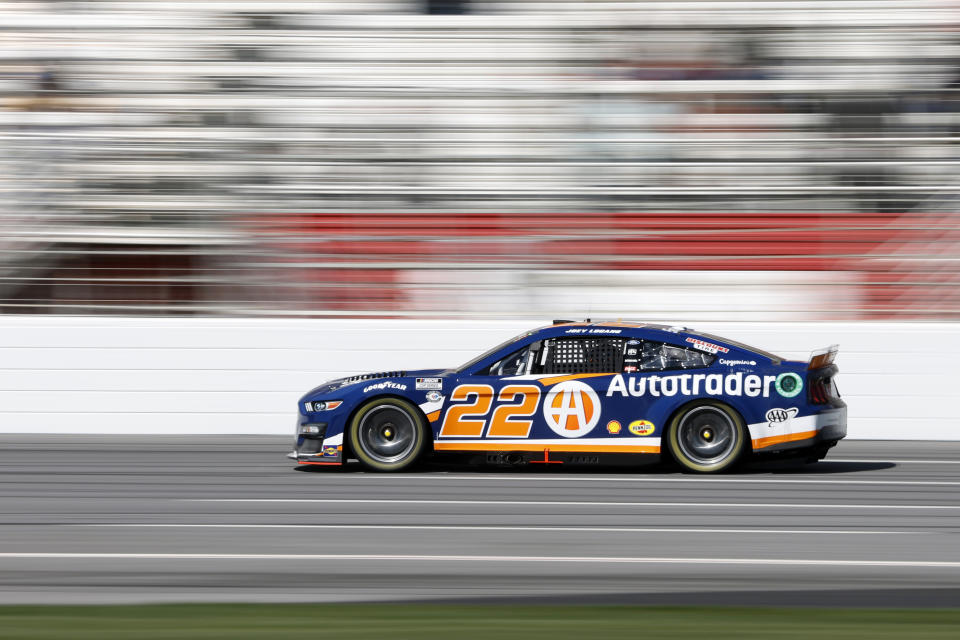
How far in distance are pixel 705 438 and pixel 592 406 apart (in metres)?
0.84

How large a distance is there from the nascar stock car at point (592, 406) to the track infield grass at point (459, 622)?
430cm

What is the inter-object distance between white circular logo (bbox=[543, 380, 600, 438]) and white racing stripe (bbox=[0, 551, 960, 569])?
3166 millimetres

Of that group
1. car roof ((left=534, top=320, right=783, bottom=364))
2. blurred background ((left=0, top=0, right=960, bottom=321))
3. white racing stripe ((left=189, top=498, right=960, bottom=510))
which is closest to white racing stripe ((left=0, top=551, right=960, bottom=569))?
white racing stripe ((left=189, top=498, right=960, bottom=510))

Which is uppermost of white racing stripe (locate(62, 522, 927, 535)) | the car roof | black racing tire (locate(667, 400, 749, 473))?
the car roof

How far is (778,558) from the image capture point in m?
6.48

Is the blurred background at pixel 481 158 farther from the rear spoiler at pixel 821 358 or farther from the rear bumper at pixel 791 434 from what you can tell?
the rear bumper at pixel 791 434

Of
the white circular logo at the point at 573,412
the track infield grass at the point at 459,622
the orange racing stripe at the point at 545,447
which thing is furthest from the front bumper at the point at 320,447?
the track infield grass at the point at 459,622

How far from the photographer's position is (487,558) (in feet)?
21.3

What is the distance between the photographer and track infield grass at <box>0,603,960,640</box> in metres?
4.85

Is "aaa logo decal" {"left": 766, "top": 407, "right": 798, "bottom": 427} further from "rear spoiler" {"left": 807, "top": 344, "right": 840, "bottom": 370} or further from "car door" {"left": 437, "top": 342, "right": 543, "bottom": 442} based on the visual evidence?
"car door" {"left": 437, "top": 342, "right": 543, "bottom": 442}

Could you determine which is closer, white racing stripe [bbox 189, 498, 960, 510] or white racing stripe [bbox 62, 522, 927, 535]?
white racing stripe [bbox 62, 522, 927, 535]

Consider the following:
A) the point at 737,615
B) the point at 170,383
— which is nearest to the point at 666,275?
the point at 170,383

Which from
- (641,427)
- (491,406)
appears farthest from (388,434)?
(641,427)

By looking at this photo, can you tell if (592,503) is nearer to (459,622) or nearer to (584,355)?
(584,355)
